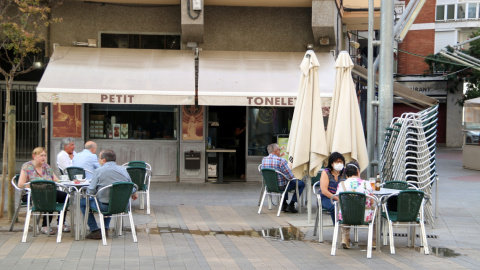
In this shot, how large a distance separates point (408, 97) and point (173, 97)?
5.33 m

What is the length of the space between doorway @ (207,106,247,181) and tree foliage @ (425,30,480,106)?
19.3 metres

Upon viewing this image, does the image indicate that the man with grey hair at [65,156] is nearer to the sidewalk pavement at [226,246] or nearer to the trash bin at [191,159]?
the sidewalk pavement at [226,246]

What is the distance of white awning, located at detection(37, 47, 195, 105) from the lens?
14.6m

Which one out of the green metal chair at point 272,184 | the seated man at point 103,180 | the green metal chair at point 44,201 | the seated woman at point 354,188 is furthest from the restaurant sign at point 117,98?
the seated woman at point 354,188

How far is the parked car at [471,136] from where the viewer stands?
22750mm

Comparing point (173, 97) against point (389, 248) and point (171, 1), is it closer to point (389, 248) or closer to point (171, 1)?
point (171, 1)

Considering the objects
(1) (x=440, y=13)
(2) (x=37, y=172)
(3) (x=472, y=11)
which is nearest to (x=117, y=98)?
(2) (x=37, y=172)

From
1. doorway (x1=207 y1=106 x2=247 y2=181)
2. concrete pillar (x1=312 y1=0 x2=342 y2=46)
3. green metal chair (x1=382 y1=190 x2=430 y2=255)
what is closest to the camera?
green metal chair (x1=382 y1=190 x2=430 y2=255)

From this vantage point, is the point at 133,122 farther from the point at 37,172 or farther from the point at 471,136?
the point at 471,136

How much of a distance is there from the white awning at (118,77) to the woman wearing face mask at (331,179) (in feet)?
18.3

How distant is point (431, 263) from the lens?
8.13m

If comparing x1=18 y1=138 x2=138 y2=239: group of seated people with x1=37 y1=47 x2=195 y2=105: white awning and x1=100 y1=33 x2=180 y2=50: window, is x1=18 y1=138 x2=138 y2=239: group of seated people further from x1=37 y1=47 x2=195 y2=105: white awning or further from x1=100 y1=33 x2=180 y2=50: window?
x1=100 y1=33 x2=180 y2=50: window

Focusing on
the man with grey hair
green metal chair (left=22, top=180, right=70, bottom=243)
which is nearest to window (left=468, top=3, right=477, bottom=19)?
the man with grey hair

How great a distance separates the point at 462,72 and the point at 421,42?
4343mm
